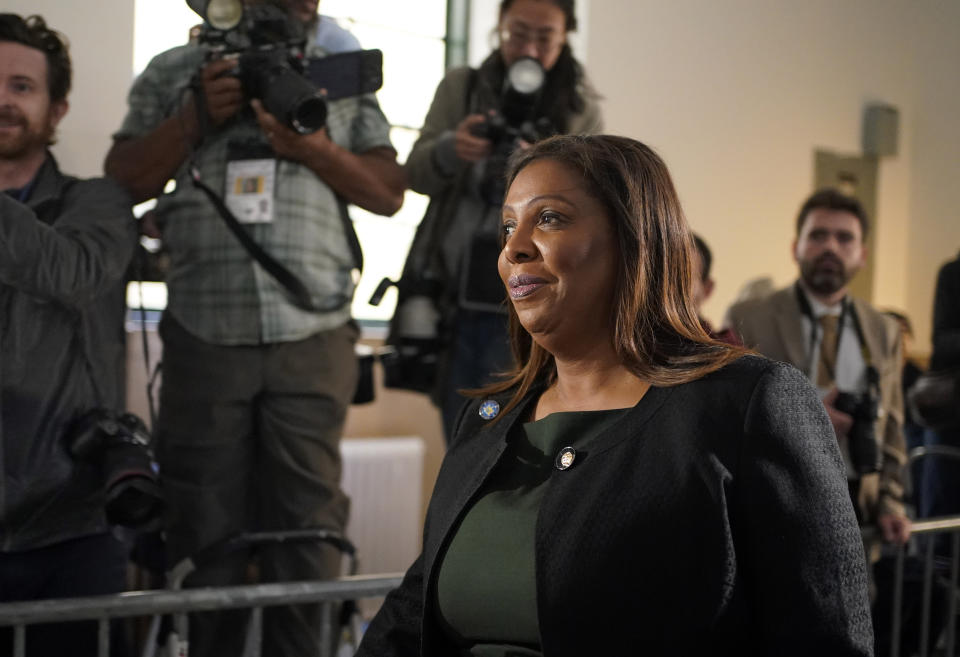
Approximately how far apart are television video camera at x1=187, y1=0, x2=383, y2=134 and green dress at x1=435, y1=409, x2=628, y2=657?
1.00 metres

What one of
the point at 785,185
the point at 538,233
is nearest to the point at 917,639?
the point at 785,185

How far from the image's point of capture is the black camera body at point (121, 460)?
6.81 feet

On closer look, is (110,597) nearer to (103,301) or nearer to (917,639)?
(103,301)

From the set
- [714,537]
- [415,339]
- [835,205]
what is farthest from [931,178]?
[714,537]

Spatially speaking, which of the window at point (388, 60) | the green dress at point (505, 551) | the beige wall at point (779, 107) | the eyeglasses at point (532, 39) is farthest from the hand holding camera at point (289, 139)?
the beige wall at point (779, 107)

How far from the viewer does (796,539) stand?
129 centimetres

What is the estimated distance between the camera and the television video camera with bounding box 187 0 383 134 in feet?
7.38

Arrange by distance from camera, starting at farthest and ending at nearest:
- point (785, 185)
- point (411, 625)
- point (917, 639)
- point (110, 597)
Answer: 1. point (785, 185)
2. point (917, 639)
3. point (110, 597)
4. point (411, 625)

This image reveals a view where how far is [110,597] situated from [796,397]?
1.23m

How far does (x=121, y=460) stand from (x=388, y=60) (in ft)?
4.89

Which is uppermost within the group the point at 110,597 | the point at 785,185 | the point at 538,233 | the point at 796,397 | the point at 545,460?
the point at 785,185

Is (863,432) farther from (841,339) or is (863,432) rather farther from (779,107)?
(779,107)

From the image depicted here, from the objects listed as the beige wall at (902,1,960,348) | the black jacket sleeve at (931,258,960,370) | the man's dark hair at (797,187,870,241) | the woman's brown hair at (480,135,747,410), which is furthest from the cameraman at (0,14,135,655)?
the beige wall at (902,1,960,348)

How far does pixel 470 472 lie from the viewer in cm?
161
